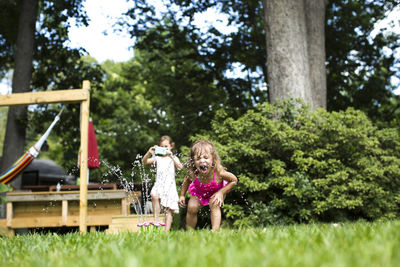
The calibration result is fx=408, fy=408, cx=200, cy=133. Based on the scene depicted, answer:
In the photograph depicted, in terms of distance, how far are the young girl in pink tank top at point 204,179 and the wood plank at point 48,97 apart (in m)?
2.50

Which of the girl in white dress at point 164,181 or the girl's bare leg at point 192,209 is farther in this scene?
the girl in white dress at point 164,181

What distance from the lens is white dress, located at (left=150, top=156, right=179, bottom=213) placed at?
20.5 feet

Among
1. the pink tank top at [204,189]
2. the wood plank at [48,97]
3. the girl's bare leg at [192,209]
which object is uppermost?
the wood plank at [48,97]

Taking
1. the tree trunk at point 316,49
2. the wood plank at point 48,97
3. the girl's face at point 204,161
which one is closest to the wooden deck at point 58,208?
the wood plank at point 48,97

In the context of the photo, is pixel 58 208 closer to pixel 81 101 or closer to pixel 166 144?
pixel 81 101

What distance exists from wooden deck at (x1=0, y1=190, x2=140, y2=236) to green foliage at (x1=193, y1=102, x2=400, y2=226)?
211 cm

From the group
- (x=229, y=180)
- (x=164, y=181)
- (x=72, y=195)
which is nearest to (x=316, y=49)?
(x=164, y=181)

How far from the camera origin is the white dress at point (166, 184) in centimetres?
624

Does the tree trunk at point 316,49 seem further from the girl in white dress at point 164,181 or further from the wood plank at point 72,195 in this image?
the wood plank at point 72,195

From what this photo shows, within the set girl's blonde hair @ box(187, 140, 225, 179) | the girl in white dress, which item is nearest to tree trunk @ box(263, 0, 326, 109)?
the girl in white dress

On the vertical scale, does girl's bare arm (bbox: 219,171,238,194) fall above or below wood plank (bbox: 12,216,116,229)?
above

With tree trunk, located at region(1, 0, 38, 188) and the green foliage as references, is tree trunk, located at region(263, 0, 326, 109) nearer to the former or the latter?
the green foliage

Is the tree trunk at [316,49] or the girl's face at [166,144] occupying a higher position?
the tree trunk at [316,49]

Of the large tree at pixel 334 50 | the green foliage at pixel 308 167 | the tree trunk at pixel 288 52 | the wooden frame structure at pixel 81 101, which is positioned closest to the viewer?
the wooden frame structure at pixel 81 101
